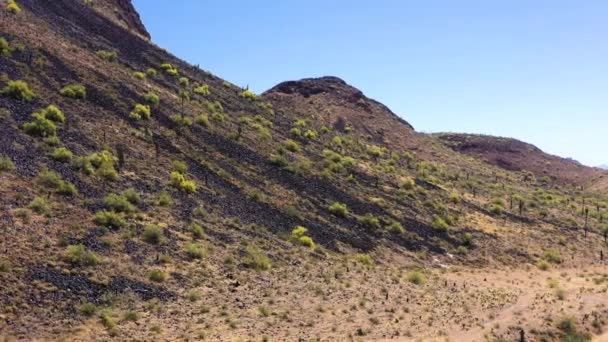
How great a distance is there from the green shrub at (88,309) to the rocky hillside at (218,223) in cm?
9

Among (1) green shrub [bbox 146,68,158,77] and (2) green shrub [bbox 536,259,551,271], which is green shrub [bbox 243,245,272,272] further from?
(1) green shrub [bbox 146,68,158,77]

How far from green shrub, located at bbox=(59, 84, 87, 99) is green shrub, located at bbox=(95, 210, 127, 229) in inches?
561

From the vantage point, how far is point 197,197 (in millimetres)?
29609

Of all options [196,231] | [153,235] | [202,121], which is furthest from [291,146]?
[153,235]

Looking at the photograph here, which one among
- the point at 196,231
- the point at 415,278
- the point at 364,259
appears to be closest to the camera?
the point at 196,231

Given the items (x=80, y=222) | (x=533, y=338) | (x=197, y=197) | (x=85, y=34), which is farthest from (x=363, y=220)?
(x=85, y=34)

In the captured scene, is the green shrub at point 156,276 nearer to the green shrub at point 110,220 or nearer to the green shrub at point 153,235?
the green shrub at point 153,235

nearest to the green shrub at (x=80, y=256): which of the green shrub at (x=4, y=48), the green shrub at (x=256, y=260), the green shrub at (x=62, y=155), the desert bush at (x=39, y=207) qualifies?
the desert bush at (x=39, y=207)

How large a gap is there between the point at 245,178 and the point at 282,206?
380cm

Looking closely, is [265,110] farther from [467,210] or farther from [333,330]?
[333,330]

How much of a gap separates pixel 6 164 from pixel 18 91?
9.33 metres

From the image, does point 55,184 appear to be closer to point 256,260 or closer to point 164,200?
point 164,200

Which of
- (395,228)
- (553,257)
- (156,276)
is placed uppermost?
(553,257)

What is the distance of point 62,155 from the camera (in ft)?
84.8
